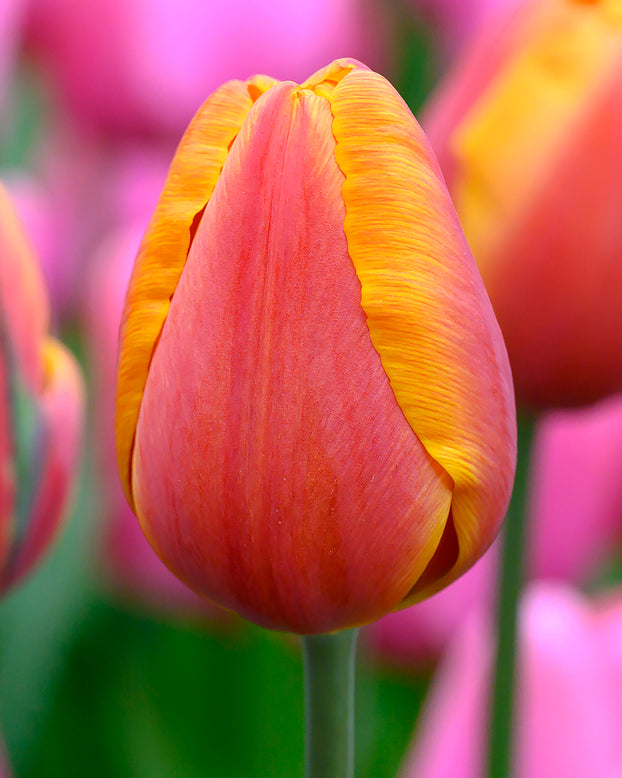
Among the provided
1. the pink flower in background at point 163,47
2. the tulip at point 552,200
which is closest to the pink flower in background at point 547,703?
the tulip at point 552,200

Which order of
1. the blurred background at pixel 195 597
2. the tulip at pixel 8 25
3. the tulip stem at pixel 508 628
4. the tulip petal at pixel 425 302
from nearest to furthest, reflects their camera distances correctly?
1. the tulip petal at pixel 425 302
2. the tulip stem at pixel 508 628
3. the blurred background at pixel 195 597
4. the tulip at pixel 8 25

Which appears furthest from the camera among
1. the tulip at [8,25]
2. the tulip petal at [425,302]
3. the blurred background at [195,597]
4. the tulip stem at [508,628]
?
the tulip at [8,25]

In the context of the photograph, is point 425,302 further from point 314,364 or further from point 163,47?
point 163,47

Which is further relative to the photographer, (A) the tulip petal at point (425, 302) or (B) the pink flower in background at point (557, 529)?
(B) the pink flower in background at point (557, 529)

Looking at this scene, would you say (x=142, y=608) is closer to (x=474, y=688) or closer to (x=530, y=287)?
(x=474, y=688)

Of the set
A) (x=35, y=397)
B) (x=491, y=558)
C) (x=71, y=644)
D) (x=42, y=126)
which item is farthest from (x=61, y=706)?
(x=42, y=126)

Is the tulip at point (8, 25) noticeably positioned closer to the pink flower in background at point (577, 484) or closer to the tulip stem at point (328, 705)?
the pink flower in background at point (577, 484)

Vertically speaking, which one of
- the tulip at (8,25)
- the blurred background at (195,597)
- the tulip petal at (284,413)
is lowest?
the blurred background at (195,597)
